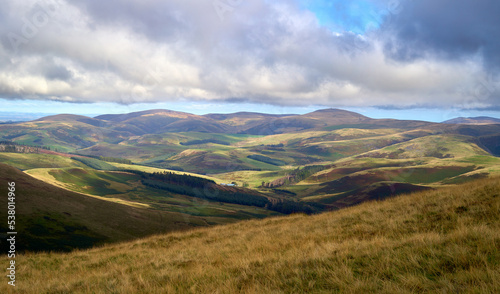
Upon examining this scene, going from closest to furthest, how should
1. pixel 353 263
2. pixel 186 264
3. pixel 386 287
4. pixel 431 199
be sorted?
pixel 386 287
pixel 353 263
pixel 186 264
pixel 431 199

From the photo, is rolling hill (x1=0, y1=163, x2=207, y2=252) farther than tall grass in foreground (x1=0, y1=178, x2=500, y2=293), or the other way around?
rolling hill (x1=0, y1=163, x2=207, y2=252)

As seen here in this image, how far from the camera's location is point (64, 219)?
197 ft

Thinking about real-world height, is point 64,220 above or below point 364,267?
below

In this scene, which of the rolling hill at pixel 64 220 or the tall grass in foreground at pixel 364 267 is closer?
the tall grass in foreground at pixel 364 267

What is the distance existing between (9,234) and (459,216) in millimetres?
60197

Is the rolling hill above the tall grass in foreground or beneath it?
beneath

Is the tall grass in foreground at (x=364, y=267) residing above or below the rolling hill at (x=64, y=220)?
above

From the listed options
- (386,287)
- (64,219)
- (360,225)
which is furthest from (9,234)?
(386,287)

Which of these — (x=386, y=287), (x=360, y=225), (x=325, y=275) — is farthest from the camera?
(x=360, y=225)

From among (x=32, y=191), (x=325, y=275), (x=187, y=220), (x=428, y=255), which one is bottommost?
(x=187, y=220)

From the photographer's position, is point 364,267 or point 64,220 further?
point 64,220

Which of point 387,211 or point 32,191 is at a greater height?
point 387,211

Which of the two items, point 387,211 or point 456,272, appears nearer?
point 456,272

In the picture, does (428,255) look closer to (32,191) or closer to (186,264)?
(186,264)
